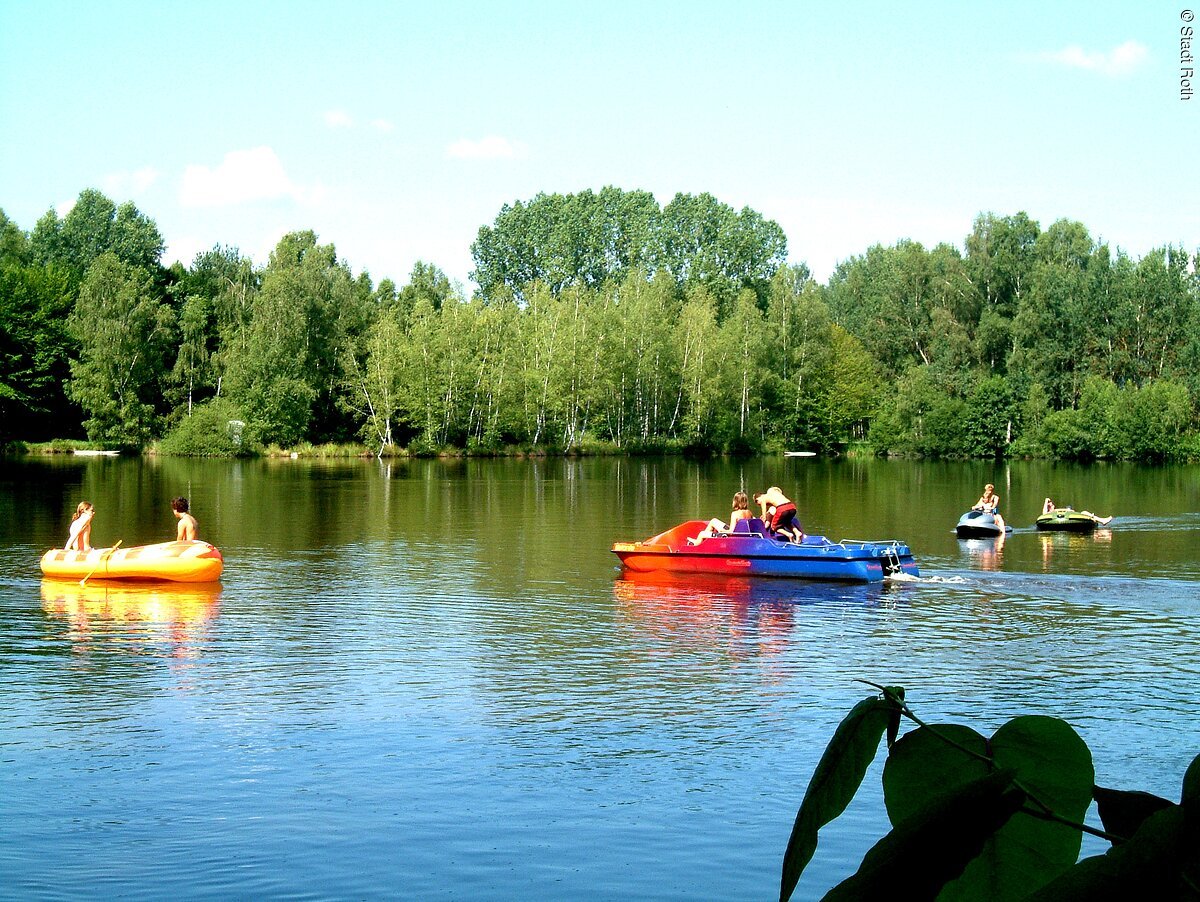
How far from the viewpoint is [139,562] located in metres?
23.0

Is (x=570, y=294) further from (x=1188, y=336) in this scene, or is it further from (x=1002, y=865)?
(x=1002, y=865)

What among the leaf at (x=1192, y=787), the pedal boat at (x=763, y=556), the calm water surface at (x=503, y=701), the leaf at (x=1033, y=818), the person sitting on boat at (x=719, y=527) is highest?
the leaf at (x=1192, y=787)

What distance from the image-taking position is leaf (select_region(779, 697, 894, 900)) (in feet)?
3.35

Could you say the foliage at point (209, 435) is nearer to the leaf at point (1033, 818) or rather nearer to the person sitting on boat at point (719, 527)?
the person sitting on boat at point (719, 527)

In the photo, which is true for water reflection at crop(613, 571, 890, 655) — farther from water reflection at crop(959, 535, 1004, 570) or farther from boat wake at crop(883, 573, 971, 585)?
water reflection at crop(959, 535, 1004, 570)

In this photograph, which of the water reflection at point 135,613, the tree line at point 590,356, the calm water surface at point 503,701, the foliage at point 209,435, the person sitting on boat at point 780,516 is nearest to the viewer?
the calm water surface at point 503,701

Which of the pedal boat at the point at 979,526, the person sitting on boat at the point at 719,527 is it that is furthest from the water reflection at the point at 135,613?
the pedal boat at the point at 979,526

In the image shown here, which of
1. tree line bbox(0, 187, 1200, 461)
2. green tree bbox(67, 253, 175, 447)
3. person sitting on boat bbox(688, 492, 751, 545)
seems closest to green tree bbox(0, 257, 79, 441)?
tree line bbox(0, 187, 1200, 461)

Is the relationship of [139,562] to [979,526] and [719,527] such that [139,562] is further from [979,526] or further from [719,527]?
[979,526]

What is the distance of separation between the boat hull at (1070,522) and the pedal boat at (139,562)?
22.9 m

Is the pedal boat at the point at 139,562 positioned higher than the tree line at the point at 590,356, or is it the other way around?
the tree line at the point at 590,356

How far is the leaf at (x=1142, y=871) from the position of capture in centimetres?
79

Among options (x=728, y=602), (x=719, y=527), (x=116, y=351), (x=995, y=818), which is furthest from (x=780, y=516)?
(x=116, y=351)

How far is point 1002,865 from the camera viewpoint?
37.6 inches
